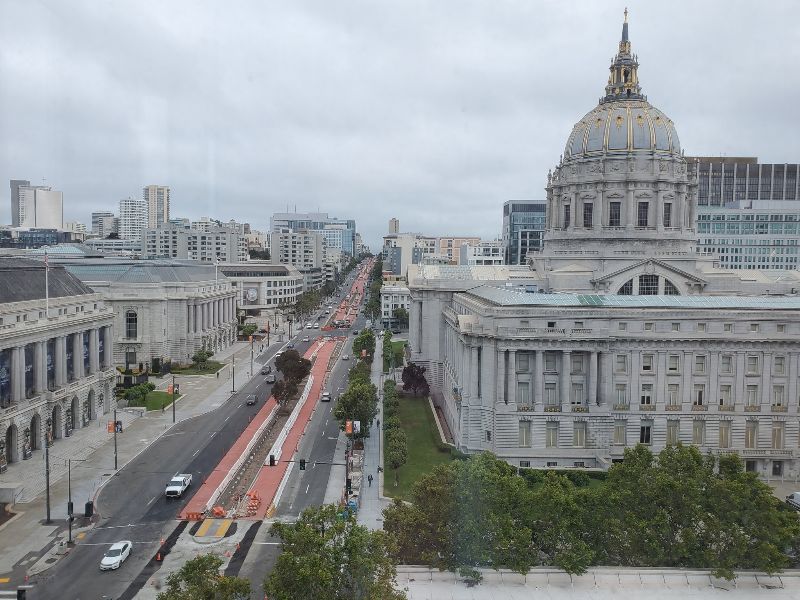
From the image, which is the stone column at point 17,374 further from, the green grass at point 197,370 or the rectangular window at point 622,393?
the rectangular window at point 622,393

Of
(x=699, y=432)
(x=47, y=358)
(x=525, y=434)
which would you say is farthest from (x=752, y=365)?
(x=47, y=358)

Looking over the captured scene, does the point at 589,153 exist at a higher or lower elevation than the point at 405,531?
higher

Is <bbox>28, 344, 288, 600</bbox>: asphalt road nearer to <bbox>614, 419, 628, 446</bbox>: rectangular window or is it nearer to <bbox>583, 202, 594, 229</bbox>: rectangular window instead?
<bbox>614, 419, 628, 446</bbox>: rectangular window

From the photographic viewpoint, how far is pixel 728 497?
36.6 metres

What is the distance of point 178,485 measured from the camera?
51.8 m

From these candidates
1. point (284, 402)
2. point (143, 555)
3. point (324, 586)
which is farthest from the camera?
point (284, 402)

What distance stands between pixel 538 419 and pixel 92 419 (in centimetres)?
4627

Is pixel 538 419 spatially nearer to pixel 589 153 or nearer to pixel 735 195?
pixel 589 153

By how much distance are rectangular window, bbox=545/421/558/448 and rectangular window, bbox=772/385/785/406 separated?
1878 cm

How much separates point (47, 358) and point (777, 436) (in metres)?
66.1

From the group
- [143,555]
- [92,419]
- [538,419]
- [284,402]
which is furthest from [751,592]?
[92,419]

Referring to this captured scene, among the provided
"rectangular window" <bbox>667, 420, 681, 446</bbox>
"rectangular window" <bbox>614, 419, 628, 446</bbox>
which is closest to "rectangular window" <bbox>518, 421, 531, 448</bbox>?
"rectangular window" <bbox>614, 419, 628, 446</bbox>

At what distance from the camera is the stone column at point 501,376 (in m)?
58.7

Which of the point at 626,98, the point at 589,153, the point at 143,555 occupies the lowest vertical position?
the point at 143,555
